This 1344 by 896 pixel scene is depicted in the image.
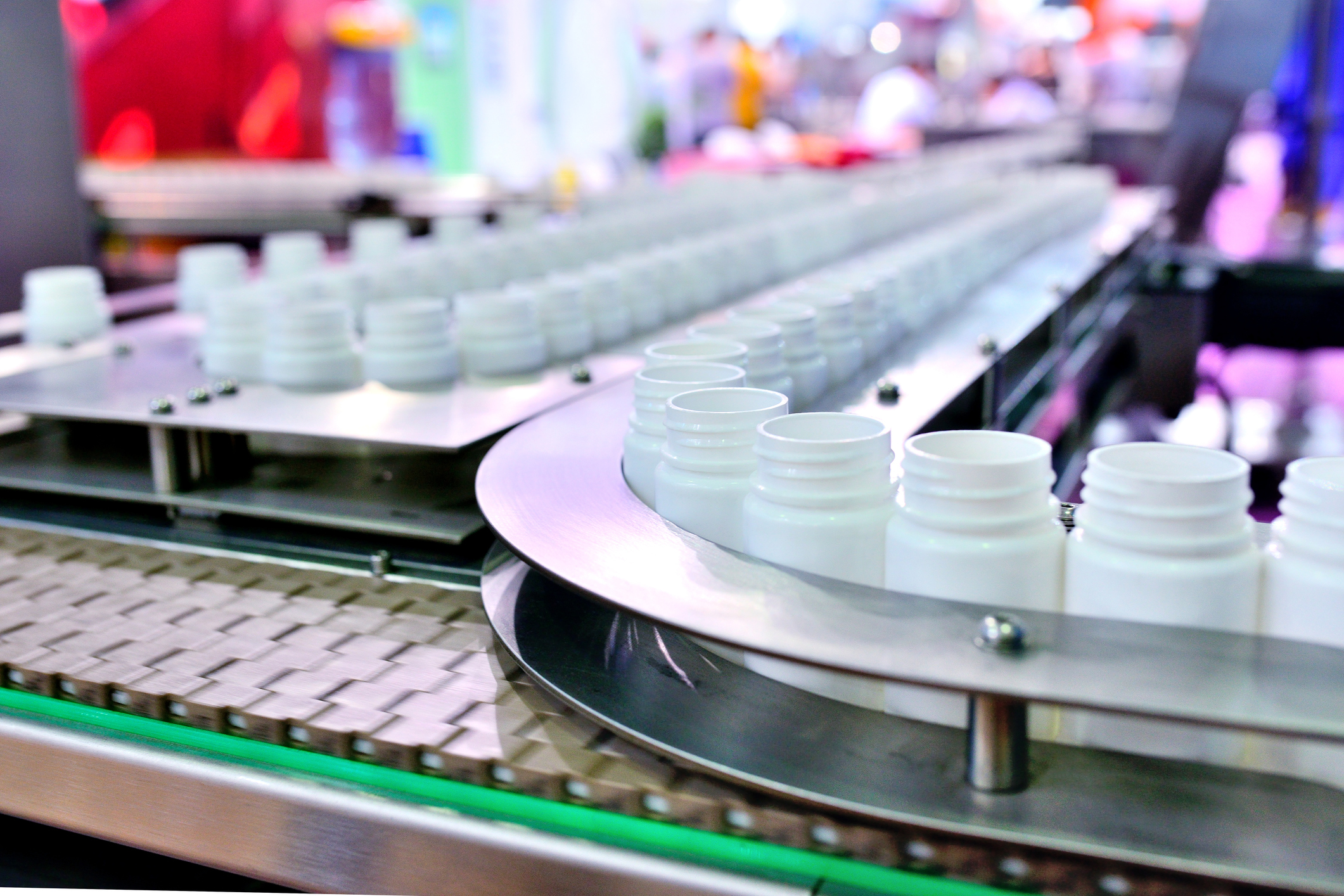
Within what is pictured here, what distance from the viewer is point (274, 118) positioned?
999 cm

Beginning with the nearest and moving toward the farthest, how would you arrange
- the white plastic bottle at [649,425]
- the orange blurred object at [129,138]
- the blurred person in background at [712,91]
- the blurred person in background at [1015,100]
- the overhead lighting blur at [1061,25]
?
the white plastic bottle at [649,425], the orange blurred object at [129,138], the blurred person in background at [1015,100], the overhead lighting blur at [1061,25], the blurred person in background at [712,91]

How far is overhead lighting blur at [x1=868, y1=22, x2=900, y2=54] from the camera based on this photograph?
38.7 feet

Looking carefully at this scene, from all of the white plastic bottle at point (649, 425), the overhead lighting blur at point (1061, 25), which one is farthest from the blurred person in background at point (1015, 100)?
the white plastic bottle at point (649, 425)

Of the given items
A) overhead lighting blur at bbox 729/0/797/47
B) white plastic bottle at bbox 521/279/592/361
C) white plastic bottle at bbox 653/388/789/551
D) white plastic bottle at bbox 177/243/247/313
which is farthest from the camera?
overhead lighting blur at bbox 729/0/797/47

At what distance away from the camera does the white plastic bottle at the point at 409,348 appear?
1341mm

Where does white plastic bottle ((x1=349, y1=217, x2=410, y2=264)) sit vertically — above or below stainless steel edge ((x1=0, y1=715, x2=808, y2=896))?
above

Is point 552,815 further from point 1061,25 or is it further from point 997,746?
point 1061,25

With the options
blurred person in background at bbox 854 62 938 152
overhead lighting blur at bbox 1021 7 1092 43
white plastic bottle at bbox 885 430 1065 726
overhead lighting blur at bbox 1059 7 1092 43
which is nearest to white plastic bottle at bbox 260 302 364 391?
white plastic bottle at bbox 885 430 1065 726

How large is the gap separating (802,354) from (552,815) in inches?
25.4

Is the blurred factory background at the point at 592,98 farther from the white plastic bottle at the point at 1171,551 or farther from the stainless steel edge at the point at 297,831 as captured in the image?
the white plastic bottle at the point at 1171,551

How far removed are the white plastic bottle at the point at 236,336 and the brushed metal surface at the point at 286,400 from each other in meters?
0.03

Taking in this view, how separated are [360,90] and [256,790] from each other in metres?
12.0

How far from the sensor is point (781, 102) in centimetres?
1334

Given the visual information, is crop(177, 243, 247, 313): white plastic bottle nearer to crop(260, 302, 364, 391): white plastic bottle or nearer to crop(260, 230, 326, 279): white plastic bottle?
crop(260, 230, 326, 279): white plastic bottle
